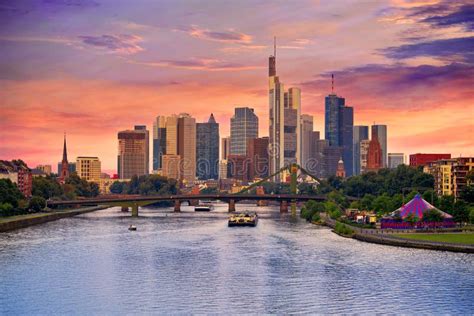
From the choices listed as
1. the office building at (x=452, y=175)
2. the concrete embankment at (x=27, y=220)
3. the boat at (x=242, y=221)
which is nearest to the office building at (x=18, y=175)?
the concrete embankment at (x=27, y=220)

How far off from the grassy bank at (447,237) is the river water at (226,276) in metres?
5.28

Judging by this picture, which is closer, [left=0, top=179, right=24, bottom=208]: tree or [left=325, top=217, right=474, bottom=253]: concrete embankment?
[left=325, top=217, right=474, bottom=253]: concrete embankment

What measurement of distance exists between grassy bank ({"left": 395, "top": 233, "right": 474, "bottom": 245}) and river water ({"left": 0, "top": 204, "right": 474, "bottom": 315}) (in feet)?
17.3

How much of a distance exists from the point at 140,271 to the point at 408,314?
84.7 ft

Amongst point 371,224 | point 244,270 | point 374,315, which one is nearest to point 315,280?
point 244,270

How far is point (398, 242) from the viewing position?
90.2 m

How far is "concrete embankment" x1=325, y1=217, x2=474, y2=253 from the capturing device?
83.0 meters

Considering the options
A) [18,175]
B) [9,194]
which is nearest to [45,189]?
[18,175]

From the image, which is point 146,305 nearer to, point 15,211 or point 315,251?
point 315,251

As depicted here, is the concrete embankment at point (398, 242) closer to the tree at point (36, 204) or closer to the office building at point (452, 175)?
the office building at point (452, 175)

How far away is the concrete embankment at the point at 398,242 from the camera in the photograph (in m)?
83.0

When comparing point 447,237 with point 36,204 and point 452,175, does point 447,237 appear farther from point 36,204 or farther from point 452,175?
point 36,204

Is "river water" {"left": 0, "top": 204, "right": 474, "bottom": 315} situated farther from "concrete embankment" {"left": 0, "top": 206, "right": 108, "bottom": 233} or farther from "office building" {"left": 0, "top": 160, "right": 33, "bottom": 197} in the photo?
"office building" {"left": 0, "top": 160, "right": 33, "bottom": 197}

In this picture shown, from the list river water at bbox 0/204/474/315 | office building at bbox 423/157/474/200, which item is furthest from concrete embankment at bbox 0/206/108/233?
office building at bbox 423/157/474/200
